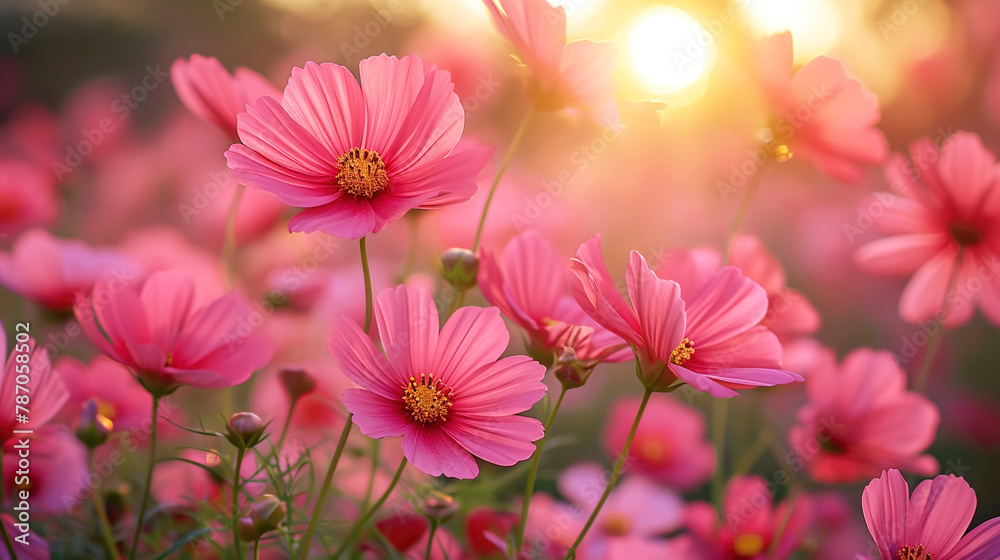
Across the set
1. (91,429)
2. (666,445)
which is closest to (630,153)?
(666,445)

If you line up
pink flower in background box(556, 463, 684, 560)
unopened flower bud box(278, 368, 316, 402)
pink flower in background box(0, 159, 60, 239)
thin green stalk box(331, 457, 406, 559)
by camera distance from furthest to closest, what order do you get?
1. pink flower in background box(0, 159, 60, 239)
2. pink flower in background box(556, 463, 684, 560)
3. unopened flower bud box(278, 368, 316, 402)
4. thin green stalk box(331, 457, 406, 559)

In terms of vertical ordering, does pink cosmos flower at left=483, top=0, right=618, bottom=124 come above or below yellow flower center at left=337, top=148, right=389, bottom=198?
above

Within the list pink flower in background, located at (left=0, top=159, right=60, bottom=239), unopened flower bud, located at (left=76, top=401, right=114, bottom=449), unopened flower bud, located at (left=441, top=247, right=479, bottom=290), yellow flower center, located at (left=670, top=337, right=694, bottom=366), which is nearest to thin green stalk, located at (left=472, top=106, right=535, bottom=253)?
unopened flower bud, located at (left=441, top=247, right=479, bottom=290)

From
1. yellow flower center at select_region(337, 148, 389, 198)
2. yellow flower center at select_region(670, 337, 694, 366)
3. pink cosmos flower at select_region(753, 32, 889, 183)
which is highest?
pink cosmos flower at select_region(753, 32, 889, 183)

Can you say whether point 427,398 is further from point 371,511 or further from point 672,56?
point 672,56

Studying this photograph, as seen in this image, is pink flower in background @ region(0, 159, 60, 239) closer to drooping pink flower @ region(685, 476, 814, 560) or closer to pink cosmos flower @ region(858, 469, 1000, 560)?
drooping pink flower @ region(685, 476, 814, 560)

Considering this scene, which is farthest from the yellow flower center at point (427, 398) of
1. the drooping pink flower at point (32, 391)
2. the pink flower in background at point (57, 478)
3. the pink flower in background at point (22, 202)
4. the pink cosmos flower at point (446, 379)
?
the pink flower in background at point (22, 202)
